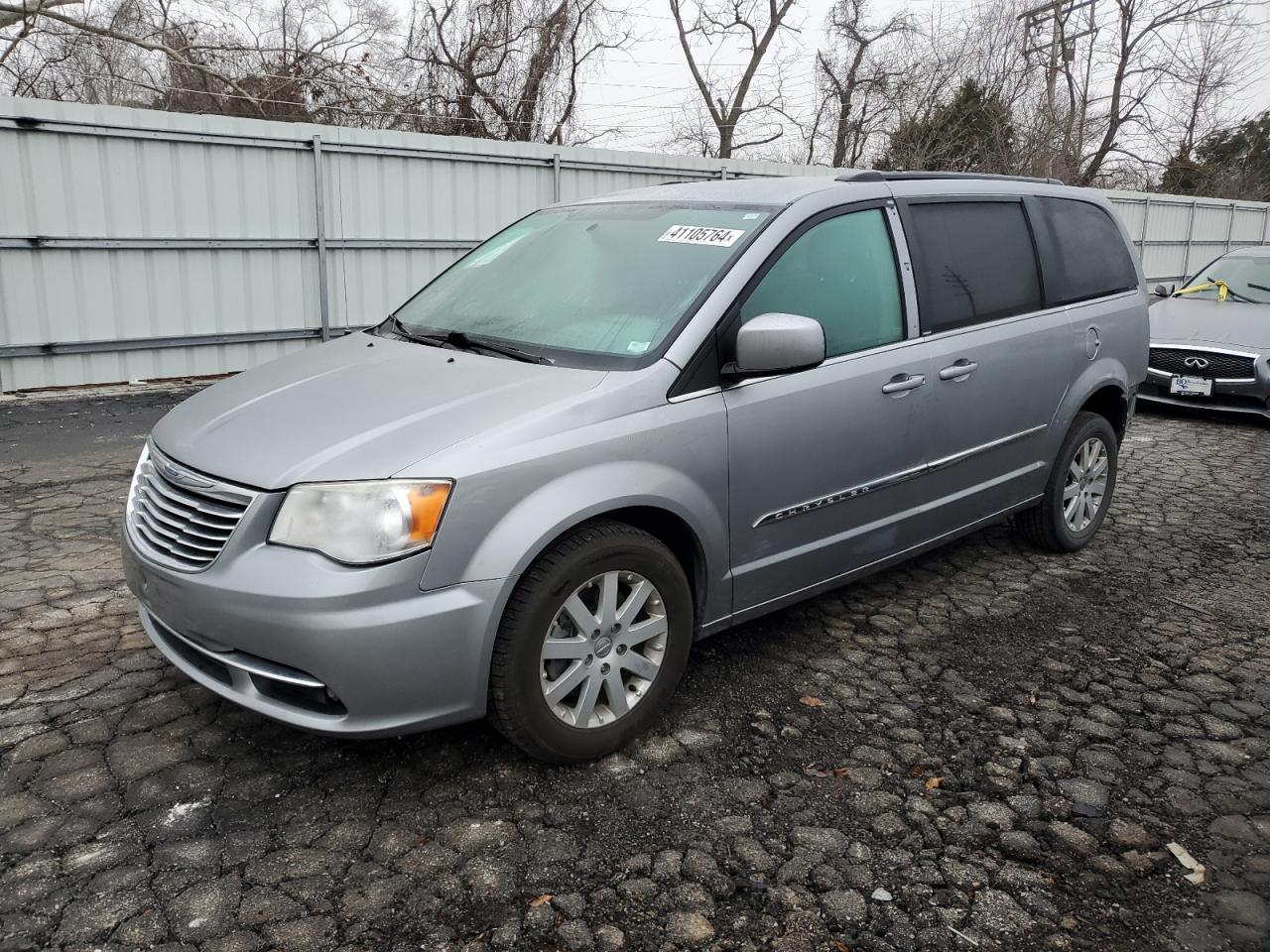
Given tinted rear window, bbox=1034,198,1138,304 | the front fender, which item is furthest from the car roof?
the front fender

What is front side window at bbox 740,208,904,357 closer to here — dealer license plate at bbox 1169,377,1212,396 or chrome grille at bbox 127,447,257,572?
chrome grille at bbox 127,447,257,572

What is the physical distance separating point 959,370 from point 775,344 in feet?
4.03

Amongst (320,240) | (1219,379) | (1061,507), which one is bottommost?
(1061,507)

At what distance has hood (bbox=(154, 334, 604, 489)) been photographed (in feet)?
9.07

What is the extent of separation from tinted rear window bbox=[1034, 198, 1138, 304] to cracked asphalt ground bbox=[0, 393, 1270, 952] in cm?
153

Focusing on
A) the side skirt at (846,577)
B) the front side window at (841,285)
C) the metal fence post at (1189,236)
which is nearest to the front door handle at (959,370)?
the front side window at (841,285)

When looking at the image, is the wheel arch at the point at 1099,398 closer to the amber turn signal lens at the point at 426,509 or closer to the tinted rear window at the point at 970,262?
the tinted rear window at the point at 970,262

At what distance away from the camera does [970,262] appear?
4.32 m

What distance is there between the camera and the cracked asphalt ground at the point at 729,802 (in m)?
2.43

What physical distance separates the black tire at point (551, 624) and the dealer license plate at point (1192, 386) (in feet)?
24.2

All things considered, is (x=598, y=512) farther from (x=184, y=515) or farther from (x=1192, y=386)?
(x=1192, y=386)

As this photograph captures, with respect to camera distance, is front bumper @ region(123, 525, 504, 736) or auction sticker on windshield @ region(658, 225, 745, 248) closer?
front bumper @ region(123, 525, 504, 736)

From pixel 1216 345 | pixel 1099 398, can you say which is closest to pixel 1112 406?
pixel 1099 398

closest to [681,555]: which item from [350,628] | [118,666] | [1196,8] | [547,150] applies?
[350,628]
